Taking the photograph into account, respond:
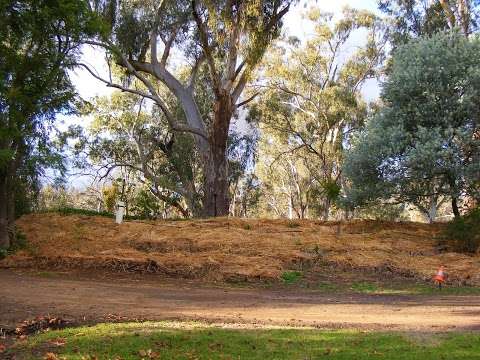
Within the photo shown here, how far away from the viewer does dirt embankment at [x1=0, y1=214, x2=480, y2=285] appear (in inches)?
514

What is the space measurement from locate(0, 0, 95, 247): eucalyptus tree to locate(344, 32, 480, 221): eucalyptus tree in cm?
854

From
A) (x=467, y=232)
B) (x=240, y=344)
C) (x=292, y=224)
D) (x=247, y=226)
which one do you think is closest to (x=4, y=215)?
(x=247, y=226)

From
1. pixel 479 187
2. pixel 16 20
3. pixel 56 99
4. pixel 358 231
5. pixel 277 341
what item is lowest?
pixel 277 341

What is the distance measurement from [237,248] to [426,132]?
622 centimetres

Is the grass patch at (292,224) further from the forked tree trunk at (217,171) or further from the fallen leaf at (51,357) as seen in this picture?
the fallen leaf at (51,357)

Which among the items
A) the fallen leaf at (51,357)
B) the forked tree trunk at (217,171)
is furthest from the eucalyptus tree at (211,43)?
the fallen leaf at (51,357)

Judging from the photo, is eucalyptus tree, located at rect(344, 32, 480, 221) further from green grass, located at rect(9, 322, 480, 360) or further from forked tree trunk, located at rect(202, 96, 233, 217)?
green grass, located at rect(9, 322, 480, 360)

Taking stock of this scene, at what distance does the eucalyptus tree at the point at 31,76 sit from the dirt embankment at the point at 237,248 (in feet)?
5.48

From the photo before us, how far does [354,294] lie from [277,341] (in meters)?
5.21

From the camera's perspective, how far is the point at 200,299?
1013cm

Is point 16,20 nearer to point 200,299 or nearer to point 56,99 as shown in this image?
point 56,99

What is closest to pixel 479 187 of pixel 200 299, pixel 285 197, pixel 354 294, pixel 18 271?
pixel 354 294

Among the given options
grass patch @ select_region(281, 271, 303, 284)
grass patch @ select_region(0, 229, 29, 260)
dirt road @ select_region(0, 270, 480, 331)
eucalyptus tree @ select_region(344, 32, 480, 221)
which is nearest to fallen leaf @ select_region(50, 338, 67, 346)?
dirt road @ select_region(0, 270, 480, 331)

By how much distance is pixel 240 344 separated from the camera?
21.0 feet
